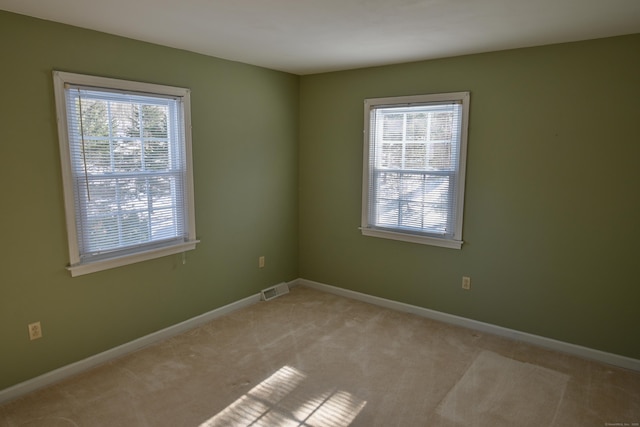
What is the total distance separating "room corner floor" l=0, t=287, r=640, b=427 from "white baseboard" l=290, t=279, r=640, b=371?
0.07 meters

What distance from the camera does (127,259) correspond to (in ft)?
9.91

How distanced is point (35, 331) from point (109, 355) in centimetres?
55

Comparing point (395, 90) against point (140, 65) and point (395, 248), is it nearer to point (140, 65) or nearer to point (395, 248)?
point (395, 248)

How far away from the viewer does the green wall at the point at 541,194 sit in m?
2.83

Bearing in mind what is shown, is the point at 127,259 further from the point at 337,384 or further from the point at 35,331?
the point at 337,384

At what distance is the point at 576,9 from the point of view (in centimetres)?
220

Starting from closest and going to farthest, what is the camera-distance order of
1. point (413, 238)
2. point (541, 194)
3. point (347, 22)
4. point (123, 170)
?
1. point (347, 22)
2. point (123, 170)
3. point (541, 194)
4. point (413, 238)

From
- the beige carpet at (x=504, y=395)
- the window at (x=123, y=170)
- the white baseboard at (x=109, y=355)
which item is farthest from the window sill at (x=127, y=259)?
the beige carpet at (x=504, y=395)

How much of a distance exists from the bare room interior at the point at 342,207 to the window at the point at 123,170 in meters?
0.02

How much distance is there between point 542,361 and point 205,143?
10.5 feet

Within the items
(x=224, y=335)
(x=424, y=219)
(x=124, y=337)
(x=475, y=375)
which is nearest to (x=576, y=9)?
(x=424, y=219)

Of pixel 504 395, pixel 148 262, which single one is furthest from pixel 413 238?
pixel 148 262

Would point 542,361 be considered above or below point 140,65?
below

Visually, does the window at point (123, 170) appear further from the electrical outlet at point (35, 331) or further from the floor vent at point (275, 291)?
the floor vent at point (275, 291)
